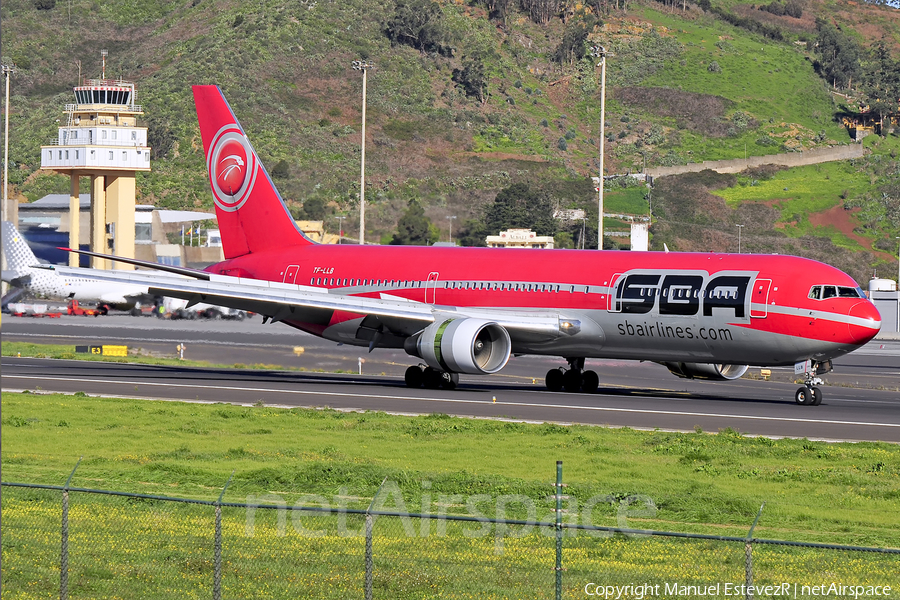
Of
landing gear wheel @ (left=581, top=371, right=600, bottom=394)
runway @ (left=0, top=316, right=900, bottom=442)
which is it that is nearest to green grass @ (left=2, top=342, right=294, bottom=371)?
runway @ (left=0, top=316, right=900, bottom=442)

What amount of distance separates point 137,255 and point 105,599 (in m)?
119

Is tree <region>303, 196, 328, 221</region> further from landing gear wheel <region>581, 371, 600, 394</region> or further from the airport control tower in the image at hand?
→ landing gear wheel <region>581, 371, 600, 394</region>

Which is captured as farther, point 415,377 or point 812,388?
point 415,377

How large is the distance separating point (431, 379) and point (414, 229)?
98.5 metres

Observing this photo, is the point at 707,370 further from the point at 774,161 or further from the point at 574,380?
the point at 774,161

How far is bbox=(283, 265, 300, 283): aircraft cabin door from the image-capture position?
4306 cm

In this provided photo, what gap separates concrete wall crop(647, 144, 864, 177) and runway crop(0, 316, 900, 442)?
118 meters

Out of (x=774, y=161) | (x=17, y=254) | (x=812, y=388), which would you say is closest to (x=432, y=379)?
(x=812, y=388)

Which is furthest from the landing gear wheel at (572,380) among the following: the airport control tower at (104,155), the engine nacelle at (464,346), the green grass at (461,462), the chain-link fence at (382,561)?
the airport control tower at (104,155)

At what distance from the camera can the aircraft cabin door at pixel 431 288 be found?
3959 cm

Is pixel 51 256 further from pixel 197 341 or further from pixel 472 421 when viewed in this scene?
pixel 472 421

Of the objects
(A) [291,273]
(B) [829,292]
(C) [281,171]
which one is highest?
(C) [281,171]

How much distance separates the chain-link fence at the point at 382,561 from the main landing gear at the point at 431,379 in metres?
20.7

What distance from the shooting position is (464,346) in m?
35.3
